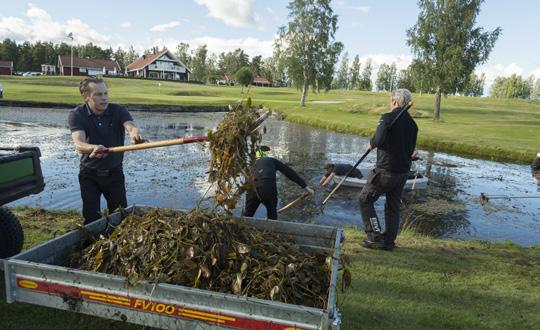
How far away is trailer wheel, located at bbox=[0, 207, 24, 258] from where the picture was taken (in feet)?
15.5

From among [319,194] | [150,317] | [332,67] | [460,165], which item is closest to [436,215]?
[319,194]

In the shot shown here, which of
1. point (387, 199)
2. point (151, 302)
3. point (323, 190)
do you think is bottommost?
point (323, 190)

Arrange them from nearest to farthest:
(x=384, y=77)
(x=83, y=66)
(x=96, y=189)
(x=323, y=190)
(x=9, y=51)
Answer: (x=96, y=189) → (x=323, y=190) → (x=9, y=51) → (x=83, y=66) → (x=384, y=77)

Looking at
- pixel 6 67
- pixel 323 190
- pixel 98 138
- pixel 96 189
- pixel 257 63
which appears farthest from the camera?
pixel 257 63

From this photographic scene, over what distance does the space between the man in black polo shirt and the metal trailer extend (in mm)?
1855

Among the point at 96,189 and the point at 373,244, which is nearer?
the point at 96,189

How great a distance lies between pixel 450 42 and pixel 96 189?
3560cm

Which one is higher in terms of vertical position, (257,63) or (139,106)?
(257,63)

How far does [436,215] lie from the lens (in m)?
11.9

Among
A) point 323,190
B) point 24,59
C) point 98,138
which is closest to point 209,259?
point 98,138

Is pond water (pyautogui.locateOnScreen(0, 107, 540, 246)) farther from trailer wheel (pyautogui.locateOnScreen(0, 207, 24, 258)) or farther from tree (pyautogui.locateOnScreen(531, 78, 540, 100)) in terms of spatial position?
tree (pyautogui.locateOnScreen(531, 78, 540, 100))

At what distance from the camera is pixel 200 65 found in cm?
11269

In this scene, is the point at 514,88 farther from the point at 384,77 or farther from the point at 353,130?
the point at 353,130

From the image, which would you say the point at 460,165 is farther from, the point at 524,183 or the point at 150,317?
the point at 150,317
